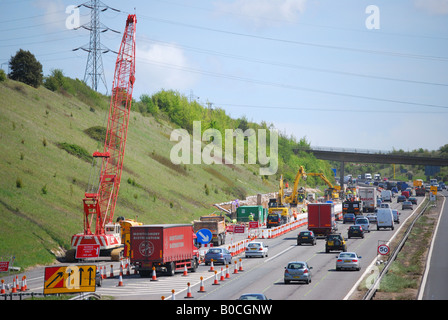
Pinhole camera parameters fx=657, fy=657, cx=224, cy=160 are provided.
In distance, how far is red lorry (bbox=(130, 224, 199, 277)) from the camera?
142 feet

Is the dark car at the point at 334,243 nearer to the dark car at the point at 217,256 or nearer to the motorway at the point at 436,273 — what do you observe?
the motorway at the point at 436,273

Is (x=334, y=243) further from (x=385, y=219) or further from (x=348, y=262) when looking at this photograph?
(x=385, y=219)

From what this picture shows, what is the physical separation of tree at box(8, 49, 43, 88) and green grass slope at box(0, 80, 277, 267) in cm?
246

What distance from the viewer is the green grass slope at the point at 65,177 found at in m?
60.6

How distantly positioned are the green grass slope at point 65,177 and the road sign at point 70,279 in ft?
77.2

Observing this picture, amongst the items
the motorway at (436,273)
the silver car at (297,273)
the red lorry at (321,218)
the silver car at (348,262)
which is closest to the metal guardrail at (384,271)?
the silver car at (348,262)

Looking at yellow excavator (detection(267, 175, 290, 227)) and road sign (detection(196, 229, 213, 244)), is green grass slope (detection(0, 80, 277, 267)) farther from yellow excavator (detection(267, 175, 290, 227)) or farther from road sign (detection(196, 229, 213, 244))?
road sign (detection(196, 229, 213, 244))

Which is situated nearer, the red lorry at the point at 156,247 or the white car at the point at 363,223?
the red lorry at the point at 156,247

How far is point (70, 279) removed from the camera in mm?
29094

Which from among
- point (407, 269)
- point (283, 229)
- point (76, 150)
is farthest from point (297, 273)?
point (76, 150)

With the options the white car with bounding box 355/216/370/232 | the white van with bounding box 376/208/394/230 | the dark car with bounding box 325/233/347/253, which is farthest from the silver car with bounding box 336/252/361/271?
the white van with bounding box 376/208/394/230
